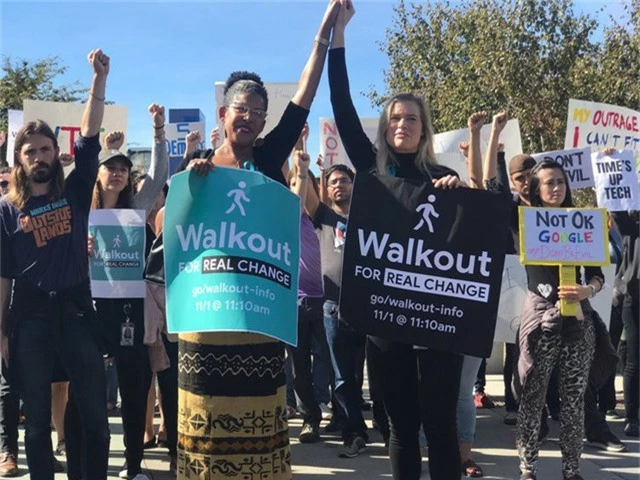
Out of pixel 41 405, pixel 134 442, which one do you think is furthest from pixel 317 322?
pixel 41 405

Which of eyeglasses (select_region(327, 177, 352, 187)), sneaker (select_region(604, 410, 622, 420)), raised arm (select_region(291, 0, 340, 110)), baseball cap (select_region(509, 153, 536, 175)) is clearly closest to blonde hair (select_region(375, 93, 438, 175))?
raised arm (select_region(291, 0, 340, 110))

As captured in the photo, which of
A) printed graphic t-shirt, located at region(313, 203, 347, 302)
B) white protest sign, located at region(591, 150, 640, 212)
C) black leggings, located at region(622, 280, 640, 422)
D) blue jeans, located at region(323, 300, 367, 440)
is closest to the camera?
blue jeans, located at region(323, 300, 367, 440)

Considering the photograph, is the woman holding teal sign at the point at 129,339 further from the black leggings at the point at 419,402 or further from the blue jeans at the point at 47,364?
the black leggings at the point at 419,402

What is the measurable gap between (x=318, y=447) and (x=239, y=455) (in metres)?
3.12

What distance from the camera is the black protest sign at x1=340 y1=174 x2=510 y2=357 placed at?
3.32 meters

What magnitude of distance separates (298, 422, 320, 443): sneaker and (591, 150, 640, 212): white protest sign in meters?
3.01

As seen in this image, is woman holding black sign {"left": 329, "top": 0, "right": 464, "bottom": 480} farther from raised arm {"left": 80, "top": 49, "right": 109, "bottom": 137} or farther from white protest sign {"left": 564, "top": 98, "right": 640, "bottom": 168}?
white protest sign {"left": 564, "top": 98, "right": 640, "bottom": 168}

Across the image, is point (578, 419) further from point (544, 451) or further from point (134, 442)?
point (134, 442)

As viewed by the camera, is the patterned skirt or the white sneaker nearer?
the patterned skirt

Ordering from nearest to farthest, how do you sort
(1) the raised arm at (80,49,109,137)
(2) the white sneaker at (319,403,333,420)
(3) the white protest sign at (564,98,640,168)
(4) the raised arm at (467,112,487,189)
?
(1) the raised arm at (80,49,109,137) < (4) the raised arm at (467,112,487,189) < (2) the white sneaker at (319,403,333,420) < (3) the white protest sign at (564,98,640,168)

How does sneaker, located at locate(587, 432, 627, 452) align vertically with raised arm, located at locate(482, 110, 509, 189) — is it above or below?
below

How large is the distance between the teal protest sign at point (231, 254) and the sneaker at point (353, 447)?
9.38 ft

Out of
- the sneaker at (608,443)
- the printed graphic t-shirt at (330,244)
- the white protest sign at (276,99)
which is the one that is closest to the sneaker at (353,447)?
the printed graphic t-shirt at (330,244)

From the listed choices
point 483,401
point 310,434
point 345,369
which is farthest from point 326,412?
point 345,369
